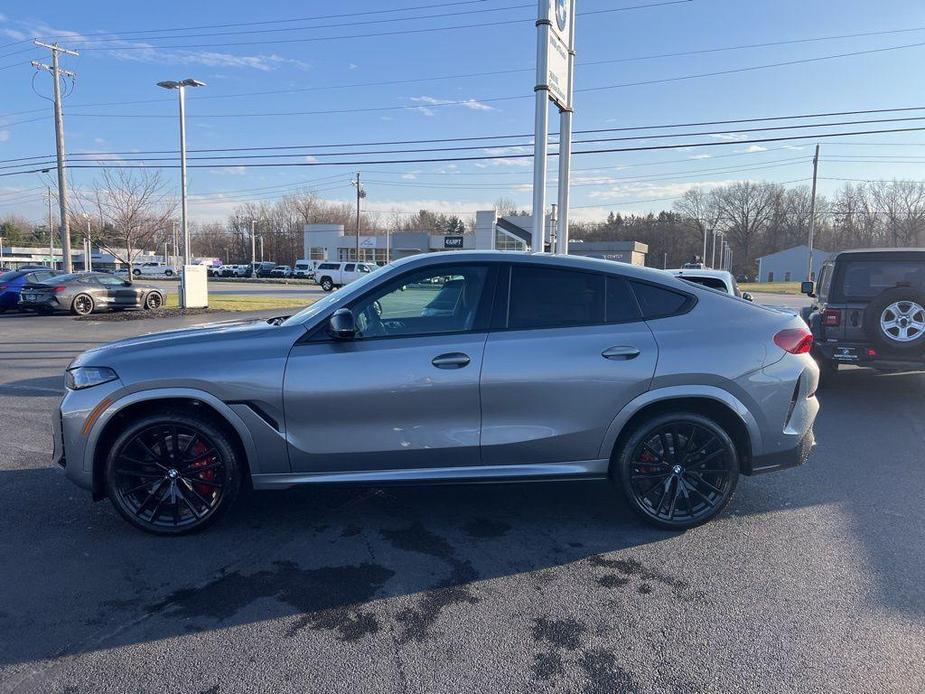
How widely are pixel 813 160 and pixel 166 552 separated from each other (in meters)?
56.5

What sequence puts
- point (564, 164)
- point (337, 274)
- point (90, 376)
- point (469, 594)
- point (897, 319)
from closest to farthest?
point (469, 594)
point (90, 376)
point (897, 319)
point (564, 164)
point (337, 274)

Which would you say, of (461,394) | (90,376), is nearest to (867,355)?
(461,394)

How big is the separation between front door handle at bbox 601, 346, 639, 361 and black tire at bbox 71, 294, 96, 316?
20445 millimetres

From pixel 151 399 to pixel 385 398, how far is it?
55.1 inches

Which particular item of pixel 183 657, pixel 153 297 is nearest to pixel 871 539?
pixel 183 657

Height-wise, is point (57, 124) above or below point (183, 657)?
above

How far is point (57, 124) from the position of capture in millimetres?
28516

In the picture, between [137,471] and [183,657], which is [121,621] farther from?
[137,471]

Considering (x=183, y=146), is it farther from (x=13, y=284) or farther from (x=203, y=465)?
(x=203, y=465)

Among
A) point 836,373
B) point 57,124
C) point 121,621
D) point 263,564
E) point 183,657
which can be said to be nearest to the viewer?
point 183,657

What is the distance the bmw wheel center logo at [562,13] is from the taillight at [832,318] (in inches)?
265

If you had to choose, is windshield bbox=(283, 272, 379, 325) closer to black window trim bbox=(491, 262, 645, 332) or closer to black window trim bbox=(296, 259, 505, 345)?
black window trim bbox=(296, 259, 505, 345)

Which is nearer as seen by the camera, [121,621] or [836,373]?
[121,621]

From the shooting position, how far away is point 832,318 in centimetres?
841
